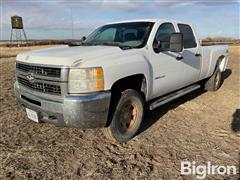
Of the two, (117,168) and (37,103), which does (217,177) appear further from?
(37,103)

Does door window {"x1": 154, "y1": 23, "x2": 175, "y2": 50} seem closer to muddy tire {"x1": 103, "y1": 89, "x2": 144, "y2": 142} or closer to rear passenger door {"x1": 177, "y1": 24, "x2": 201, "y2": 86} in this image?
rear passenger door {"x1": 177, "y1": 24, "x2": 201, "y2": 86}

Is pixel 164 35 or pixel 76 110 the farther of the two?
pixel 164 35

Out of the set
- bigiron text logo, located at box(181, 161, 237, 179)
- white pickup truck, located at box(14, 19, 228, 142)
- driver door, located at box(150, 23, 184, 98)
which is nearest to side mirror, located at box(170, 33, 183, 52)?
white pickup truck, located at box(14, 19, 228, 142)

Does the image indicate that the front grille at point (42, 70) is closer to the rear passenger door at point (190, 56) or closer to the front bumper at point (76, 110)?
the front bumper at point (76, 110)

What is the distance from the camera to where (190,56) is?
5.87m

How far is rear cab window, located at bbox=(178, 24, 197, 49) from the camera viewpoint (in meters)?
5.91

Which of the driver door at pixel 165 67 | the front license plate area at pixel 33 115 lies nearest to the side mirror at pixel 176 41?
the driver door at pixel 165 67

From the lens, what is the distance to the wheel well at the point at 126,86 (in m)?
3.92

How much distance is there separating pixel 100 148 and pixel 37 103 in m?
1.18

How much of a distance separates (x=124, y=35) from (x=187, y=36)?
180 centimetres

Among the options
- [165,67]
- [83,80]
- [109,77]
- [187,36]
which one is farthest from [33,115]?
[187,36]

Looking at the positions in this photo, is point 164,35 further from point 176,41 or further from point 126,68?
point 126,68

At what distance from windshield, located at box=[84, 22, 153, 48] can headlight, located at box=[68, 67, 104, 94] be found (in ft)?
4.30

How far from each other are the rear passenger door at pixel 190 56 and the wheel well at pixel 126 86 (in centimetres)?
150
